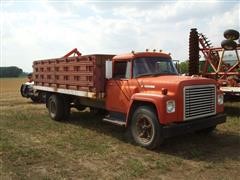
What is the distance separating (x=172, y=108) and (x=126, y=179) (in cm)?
210

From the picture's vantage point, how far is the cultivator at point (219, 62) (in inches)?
484

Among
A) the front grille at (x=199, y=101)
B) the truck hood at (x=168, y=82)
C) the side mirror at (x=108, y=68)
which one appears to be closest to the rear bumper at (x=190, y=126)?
the front grille at (x=199, y=101)

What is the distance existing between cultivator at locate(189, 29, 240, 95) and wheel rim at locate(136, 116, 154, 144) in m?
4.98

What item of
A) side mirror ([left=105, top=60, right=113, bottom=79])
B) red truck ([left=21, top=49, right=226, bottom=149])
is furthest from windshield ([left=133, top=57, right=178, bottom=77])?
side mirror ([left=105, top=60, right=113, bottom=79])

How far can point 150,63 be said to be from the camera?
28.9ft

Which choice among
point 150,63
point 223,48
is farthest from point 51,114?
point 223,48

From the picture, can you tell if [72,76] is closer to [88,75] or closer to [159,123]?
[88,75]

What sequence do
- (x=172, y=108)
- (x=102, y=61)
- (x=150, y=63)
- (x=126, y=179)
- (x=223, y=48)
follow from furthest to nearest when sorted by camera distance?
1. (x=223, y=48)
2. (x=102, y=61)
3. (x=150, y=63)
4. (x=172, y=108)
5. (x=126, y=179)

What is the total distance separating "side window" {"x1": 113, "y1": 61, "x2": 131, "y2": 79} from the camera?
8727 mm

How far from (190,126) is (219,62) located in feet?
21.0

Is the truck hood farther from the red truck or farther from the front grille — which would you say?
the front grille

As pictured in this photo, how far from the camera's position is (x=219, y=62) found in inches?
522

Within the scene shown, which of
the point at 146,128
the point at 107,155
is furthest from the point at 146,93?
the point at 107,155

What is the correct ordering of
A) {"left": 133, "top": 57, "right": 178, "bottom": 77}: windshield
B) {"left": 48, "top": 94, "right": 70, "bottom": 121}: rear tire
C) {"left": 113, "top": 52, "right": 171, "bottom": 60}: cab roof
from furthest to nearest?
{"left": 48, "top": 94, "right": 70, "bottom": 121}: rear tire < {"left": 113, "top": 52, "right": 171, "bottom": 60}: cab roof < {"left": 133, "top": 57, "right": 178, "bottom": 77}: windshield
